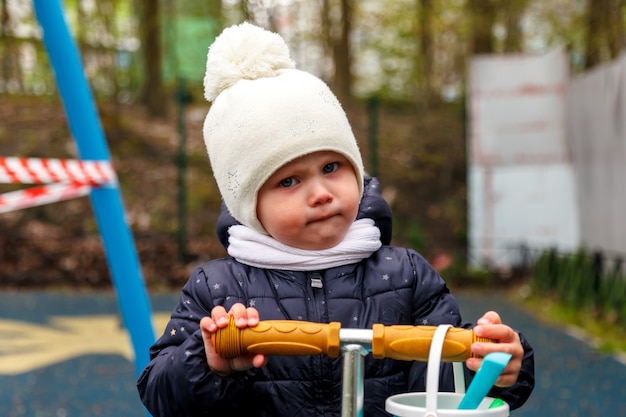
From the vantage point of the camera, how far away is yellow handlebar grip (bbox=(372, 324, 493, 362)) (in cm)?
140

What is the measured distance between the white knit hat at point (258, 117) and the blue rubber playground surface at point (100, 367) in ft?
9.33

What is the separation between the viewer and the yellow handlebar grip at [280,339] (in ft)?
4.64

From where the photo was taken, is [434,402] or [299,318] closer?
[434,402]

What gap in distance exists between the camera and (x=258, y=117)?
1.80 metres

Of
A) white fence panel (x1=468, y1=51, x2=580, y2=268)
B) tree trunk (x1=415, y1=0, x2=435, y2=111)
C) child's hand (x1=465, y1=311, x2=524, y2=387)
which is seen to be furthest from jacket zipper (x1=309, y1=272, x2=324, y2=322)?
tree trunk (x1=415, y1=0, x2=435, y2=111)

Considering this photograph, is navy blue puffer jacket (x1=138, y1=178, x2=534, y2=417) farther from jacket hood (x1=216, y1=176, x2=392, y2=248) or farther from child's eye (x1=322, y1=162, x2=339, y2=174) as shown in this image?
child's eye (x1=322, y1=162, x2=339, y2=174)

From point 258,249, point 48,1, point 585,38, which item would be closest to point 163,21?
point 585,38

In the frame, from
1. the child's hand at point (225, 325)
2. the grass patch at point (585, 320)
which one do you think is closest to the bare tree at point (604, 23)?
the grass patch at point (585, 320)

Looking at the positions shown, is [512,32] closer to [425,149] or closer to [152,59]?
[425,149]

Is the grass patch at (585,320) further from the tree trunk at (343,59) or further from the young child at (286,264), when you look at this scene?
the tree trunk at (343,59)

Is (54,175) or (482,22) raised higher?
(482,22)

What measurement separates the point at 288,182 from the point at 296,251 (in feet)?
0.42

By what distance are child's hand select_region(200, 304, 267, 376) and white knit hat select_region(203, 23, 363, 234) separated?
1.16 feet

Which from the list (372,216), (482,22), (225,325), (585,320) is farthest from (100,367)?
(482,22)
